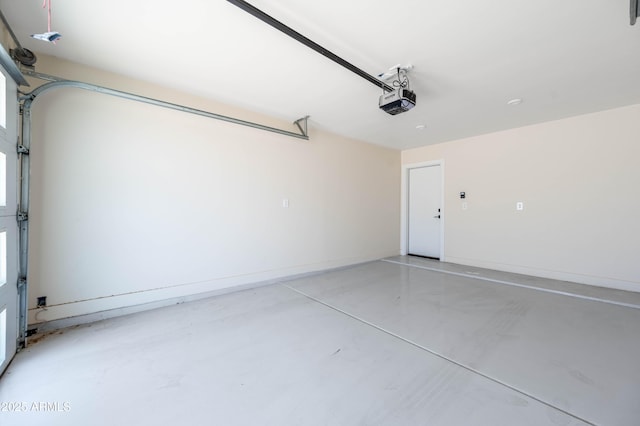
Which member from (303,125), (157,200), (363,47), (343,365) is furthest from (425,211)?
(157,200)

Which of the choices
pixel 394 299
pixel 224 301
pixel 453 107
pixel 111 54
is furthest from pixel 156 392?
pixel 453 107

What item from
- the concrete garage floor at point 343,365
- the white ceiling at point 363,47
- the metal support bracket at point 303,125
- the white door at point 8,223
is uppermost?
the white ceiling at point 363,47

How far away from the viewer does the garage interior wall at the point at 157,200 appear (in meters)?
2.34

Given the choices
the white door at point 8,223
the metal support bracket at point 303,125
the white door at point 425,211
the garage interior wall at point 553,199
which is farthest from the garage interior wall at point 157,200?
the garage interior wall at point 553,199

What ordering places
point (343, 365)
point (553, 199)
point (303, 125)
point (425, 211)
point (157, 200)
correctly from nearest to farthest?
point (343, 365), point (157, 200), point (553, 199), point (303, 125), point (425, 211)

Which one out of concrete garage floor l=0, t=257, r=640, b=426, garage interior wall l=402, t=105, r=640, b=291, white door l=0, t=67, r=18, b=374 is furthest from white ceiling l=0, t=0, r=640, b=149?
concrete garage floor l=0, t=257, r=640, b=426

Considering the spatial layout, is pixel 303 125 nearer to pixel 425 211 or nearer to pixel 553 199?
pixel 425 211

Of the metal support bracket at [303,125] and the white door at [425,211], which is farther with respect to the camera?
the white door at [425,211]

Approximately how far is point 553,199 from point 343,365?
4.36 m

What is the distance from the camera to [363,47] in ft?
7.05

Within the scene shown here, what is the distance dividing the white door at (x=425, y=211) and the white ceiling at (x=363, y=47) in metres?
2.23

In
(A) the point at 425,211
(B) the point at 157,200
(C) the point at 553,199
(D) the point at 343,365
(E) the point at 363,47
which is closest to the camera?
(D) the point at 343,365

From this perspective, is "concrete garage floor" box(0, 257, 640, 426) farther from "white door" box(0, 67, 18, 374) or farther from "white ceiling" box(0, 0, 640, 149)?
"white ceiling" box(0, 0, 640, 149)

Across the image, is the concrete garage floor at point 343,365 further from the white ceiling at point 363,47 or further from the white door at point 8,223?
the white ceiling at point 363,47
